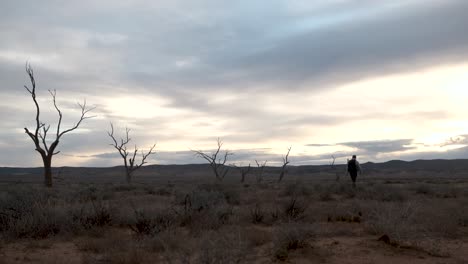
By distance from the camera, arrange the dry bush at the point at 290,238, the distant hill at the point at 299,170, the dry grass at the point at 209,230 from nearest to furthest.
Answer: the dry grass at the point at 209,230, the dry bush at the point at 290,238, the distant hill at the point at 299,170

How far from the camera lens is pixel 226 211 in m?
12.5

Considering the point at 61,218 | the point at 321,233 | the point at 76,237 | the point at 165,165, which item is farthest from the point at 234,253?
the point at 165,165

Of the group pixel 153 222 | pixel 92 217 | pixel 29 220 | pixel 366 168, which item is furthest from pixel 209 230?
Result: pixel 366 168

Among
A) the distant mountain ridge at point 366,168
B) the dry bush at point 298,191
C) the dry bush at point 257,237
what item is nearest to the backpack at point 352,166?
the dry bush at point 298,191

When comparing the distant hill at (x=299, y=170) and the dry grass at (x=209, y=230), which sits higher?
the distant hill at (x=299, y=170)

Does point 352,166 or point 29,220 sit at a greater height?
point 352,166

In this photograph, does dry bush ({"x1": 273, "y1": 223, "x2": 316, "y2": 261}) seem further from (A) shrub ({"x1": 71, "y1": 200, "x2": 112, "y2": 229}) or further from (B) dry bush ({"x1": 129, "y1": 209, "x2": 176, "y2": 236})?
(A) shrub ({"x1": 71, "y1": 200, "x2": 112, "y2": 229})

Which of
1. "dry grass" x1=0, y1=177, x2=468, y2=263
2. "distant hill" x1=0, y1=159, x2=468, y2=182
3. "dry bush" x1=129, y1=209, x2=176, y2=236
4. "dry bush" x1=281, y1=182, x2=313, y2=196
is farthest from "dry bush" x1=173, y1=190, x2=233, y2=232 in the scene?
"distant hill" x1=0, y1=159, x2=468, y2=182

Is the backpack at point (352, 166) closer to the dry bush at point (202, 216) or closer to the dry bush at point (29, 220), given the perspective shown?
the dry bush at point (202, 216)

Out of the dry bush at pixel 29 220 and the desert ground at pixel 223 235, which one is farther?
the dry bush at pixel 29 220

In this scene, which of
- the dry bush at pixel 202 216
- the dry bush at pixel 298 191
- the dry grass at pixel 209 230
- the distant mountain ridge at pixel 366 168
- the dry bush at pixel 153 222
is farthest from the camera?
the distant mountain ridge at pixel 366 168

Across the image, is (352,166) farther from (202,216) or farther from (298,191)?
(202,216)

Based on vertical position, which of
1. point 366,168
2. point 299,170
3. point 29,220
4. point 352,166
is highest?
point 352,166

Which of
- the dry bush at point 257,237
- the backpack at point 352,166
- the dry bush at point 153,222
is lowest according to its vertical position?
the dry bush at point 257,237
